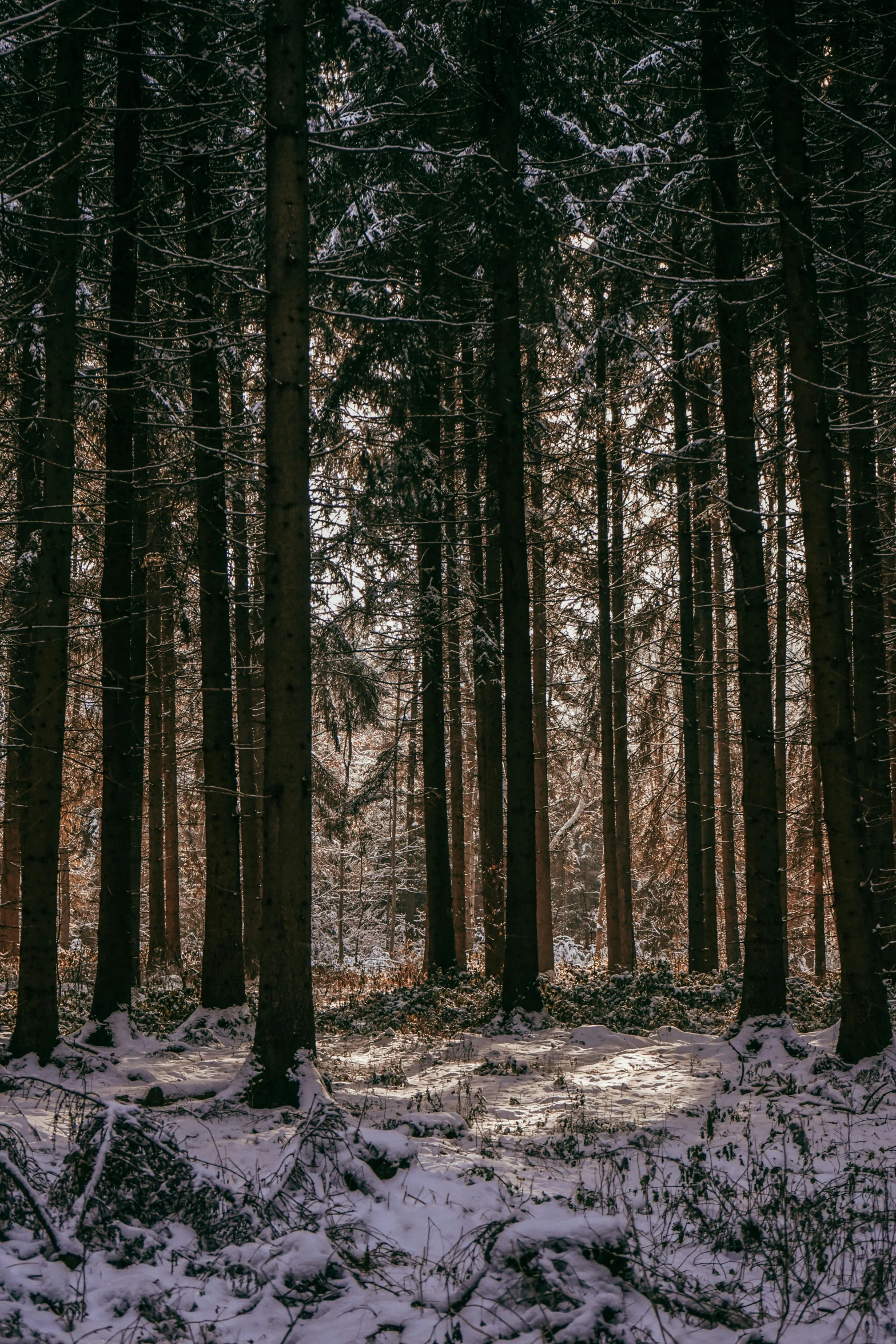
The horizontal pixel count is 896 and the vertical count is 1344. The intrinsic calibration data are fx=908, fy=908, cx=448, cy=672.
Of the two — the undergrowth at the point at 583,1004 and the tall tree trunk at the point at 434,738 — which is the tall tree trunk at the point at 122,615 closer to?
the undergrowth at the point at 583,1004

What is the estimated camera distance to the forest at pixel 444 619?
448 centimetres

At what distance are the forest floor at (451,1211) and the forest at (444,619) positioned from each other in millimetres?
32

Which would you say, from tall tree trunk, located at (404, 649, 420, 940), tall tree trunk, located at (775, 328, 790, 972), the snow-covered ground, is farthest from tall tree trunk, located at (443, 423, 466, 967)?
the snow-covered ground

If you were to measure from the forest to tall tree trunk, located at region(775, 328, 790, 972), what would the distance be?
24cm

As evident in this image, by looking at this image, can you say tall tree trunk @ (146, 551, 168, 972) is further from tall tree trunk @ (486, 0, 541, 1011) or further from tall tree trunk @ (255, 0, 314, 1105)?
tall tree trunk @ (255, 0, 314, 1105)

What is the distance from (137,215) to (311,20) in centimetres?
297

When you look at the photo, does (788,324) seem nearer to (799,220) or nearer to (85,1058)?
(799,220)

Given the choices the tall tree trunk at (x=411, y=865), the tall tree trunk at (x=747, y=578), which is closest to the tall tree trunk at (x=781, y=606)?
the tall tree trunk at (x=747, y=578)

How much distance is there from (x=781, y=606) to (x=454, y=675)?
657 cm

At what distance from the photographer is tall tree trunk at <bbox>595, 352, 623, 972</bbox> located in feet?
54.2

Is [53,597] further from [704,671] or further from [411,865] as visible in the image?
[411,865]

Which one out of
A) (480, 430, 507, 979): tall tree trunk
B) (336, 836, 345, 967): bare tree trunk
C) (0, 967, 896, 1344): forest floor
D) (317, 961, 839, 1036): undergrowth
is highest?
(480, 430, 507, 979): tall tree trunk

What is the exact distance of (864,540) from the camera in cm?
1112

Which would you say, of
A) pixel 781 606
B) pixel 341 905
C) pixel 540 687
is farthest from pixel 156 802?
pixel 341 905
